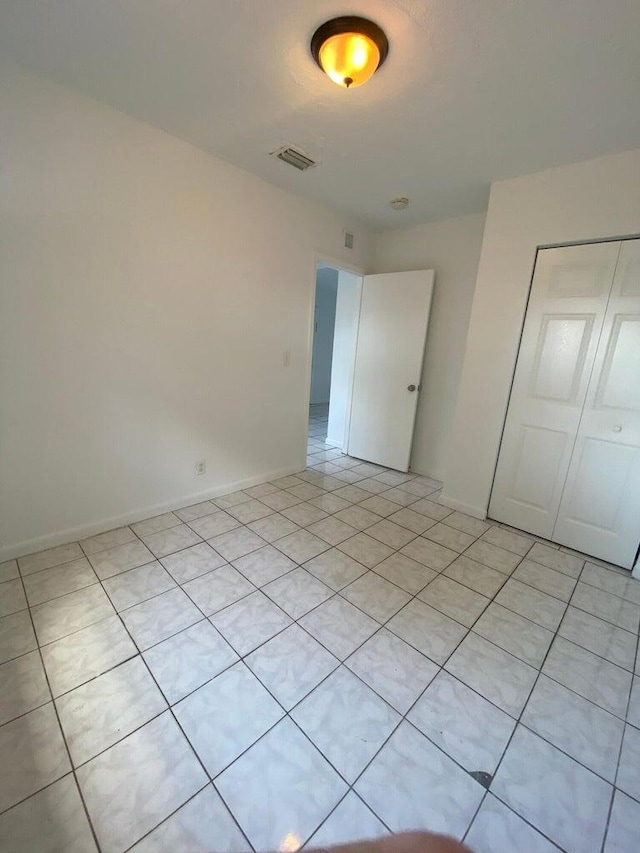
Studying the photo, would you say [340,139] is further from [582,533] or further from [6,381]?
[582,533]

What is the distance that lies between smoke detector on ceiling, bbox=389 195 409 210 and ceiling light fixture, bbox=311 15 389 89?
53.2 inches

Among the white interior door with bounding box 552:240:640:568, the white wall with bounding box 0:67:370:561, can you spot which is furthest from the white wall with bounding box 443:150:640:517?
the white wall with bounding box 0:67:370:561

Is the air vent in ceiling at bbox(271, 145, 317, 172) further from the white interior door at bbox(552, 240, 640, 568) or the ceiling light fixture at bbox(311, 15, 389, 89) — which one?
the white interior door at bbox(552, 240, 640, 568)

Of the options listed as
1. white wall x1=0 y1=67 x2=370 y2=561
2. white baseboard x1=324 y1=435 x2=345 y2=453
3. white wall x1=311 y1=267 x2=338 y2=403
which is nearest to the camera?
white wall x1=0 y1=67 x2=370 y2=561

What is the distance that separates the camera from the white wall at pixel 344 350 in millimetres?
3742

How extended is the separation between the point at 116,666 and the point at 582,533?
2800 millimetres

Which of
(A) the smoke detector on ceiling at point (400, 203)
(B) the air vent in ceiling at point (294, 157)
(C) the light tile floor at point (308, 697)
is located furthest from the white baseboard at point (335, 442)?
(B) the air vent in ceiling at point (294, 157)

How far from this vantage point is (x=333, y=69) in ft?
4.56

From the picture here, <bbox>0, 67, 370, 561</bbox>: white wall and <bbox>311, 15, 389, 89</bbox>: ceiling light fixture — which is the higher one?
<bbox>311, 15, 389, 89</bbox>: ceiling light fixture

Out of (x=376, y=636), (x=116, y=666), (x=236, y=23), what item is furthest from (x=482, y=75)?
(x=116, y=666)

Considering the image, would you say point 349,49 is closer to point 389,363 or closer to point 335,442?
point 389,363

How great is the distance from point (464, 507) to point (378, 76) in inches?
109

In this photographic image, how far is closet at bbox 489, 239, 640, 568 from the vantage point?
2.04 m

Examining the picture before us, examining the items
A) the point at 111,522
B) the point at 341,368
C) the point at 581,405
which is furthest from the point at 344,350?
the point at 111,522
